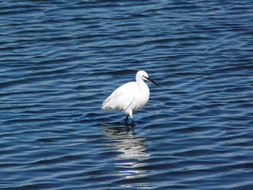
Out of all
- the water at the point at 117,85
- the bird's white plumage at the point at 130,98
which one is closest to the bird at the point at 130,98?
the bird's white plumage at the point at 130,98

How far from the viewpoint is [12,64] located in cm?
1675

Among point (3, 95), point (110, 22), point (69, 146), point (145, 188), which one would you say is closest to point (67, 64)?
point (3, 95)

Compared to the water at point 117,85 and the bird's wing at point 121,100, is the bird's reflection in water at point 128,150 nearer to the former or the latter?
the water at point 117,85

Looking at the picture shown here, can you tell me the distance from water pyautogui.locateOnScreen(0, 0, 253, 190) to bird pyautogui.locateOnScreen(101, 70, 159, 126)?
301 millimetres

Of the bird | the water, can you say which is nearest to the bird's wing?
the bird

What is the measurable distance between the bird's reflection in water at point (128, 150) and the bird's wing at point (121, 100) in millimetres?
352

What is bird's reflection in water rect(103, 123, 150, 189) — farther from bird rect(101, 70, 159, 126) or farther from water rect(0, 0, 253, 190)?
bird rect(101, 70, 159, 126)

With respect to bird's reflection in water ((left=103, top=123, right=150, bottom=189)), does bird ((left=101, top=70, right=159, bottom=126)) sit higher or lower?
higher

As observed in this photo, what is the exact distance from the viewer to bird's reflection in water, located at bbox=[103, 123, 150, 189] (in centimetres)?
1006

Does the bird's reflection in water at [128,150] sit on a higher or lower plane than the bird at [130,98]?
lower

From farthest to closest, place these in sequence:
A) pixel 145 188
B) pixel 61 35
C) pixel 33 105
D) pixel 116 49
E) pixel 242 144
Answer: pixel 61 35
pixel 116 49
pixel 33 105
pixel 242 144
pixel 145 188

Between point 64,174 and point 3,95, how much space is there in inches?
189

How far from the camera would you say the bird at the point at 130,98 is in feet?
42.1

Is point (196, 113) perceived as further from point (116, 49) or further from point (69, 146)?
point (116, 49)
